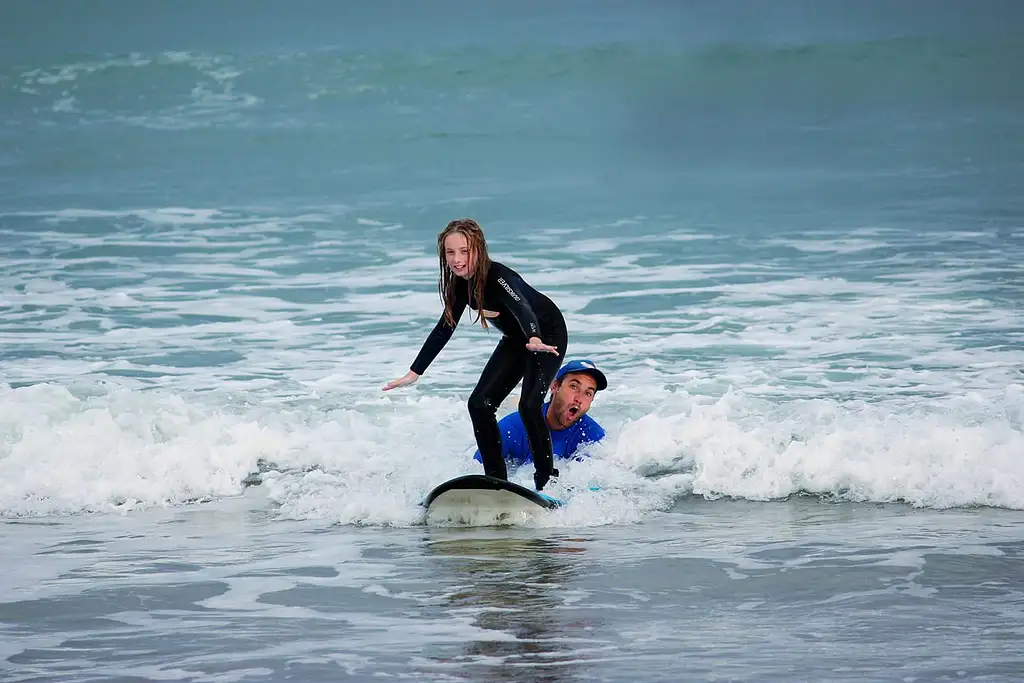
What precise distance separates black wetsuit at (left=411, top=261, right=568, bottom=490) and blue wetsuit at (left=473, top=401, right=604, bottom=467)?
55cm

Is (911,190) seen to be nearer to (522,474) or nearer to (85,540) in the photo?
(522,474)

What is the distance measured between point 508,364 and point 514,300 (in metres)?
0.42

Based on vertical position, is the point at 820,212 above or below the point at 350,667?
above

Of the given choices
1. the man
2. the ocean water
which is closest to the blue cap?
the man

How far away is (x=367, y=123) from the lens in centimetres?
3522

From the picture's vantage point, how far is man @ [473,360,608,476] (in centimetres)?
822

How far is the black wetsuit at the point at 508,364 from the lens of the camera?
7359 millimetres

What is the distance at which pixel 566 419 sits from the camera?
27.3 ft

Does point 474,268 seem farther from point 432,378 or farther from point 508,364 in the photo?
point 432,378

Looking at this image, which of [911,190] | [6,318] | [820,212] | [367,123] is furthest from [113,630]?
[367,123]

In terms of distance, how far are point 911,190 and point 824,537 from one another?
20.4 m

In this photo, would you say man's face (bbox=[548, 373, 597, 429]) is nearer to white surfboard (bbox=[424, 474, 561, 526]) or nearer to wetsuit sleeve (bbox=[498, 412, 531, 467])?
wetsuit sleeve (bbox=[498, 412, 531, 467])

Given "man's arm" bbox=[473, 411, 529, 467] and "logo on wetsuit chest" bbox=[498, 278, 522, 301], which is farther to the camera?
"man's arm" bbox=[473, 411, 529, 467]

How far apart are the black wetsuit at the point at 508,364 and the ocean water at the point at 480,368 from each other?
1.41 feet
